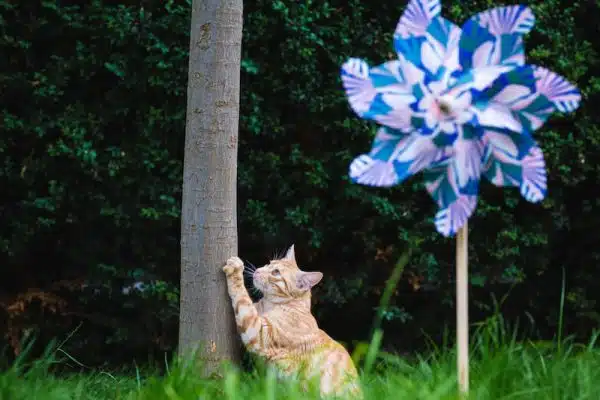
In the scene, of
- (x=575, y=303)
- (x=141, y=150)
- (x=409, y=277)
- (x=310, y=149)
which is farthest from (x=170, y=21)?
(x=575, y=303)

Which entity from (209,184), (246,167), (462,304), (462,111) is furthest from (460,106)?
(246,167)

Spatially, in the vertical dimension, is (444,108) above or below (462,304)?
above

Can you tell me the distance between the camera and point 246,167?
4668 millimetres

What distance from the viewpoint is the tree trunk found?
3.36 m

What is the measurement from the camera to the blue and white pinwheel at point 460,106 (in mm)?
2404

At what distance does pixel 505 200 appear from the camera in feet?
16.0

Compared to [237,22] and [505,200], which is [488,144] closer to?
[237,22]

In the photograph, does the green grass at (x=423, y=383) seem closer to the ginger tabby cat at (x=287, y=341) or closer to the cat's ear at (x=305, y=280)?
the ginger tabby cat at (x=287, y=341)

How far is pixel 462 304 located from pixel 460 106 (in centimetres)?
54

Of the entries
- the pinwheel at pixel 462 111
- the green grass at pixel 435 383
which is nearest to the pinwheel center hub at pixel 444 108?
the pinwheel at pixel 462 111

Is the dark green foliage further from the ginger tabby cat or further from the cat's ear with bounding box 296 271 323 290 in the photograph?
the ginger tabby cat

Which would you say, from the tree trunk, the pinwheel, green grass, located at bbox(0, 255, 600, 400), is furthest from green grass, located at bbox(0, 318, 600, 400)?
the tree trunk

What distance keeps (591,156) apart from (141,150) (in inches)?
97.5

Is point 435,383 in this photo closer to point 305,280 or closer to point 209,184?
point 305,280
